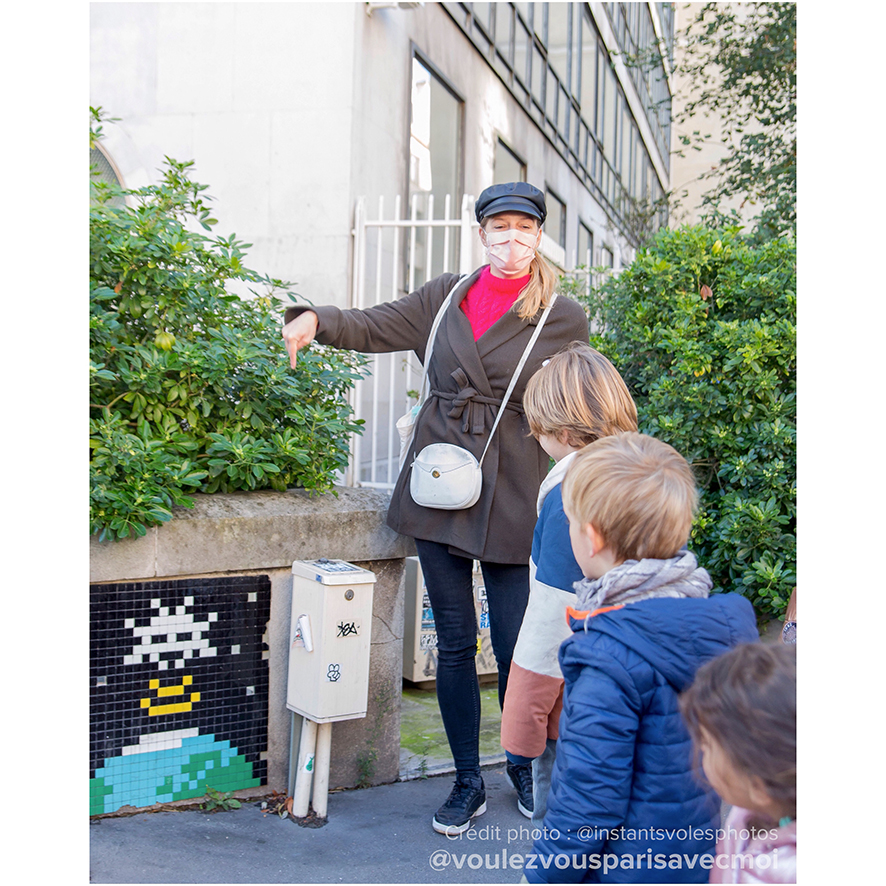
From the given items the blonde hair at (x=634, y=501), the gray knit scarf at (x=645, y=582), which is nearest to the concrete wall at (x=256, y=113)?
the blonde hair at (x=634, y=501)

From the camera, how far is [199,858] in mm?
2650

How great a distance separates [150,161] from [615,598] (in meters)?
6.04

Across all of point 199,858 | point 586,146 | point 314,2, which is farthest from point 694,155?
point 199,858

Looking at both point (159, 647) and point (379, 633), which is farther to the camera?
point (379, 633)

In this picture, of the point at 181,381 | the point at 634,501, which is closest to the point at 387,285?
the point at 181,381

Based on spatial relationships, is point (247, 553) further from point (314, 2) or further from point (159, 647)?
point (314, 2)

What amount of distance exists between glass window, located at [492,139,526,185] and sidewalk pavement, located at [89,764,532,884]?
26.6ft

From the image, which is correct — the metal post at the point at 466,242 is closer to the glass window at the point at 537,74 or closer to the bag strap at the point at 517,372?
the bag strap at the point at 517,372

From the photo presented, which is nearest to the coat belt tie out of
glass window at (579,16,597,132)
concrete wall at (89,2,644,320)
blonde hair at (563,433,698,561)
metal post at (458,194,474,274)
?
blonde hair at (563,433,698,561)

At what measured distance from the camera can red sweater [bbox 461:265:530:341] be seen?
293 cm

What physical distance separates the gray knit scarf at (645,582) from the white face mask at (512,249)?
1465mm

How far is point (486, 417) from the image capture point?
2867 millimetres

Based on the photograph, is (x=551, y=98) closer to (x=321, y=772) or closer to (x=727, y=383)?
(x=727, y=383)

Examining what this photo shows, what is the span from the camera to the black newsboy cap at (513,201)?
2805 mm
